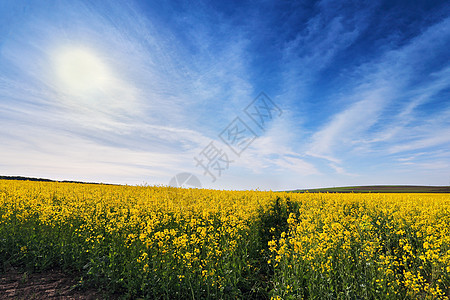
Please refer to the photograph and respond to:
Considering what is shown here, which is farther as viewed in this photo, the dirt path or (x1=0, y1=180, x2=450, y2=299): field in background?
the dirt path

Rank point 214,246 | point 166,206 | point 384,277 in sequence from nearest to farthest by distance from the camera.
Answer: point 384,277 < point 214,246 < point 166,206

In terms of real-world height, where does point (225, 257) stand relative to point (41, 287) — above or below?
above

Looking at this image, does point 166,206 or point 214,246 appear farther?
point 166,206

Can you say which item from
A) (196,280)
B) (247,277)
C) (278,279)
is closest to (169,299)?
(196,280)

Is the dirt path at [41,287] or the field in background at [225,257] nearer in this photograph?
the field in background at [225,257]

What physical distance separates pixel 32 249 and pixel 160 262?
13.5 feet

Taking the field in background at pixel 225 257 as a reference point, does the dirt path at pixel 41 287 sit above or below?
below

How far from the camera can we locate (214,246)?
18.0ft

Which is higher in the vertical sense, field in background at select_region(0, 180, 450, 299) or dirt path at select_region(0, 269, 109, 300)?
field in background at select_region(0, 180, 450, 299)

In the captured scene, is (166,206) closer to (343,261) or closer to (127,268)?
(127,268)

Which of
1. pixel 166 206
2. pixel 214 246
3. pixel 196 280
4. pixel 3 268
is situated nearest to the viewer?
pixel 196 280

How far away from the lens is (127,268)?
5000mm

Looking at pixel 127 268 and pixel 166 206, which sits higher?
pixel 166 206

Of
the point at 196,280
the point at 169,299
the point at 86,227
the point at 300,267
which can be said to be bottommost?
the point at 169,299
